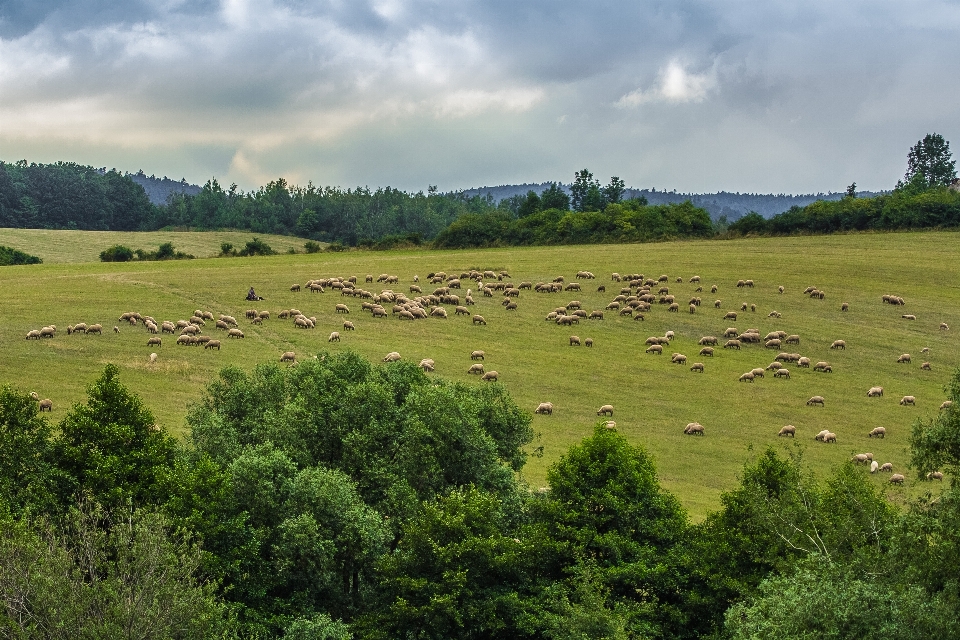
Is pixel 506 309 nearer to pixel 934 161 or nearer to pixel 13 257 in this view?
pixel 13 257

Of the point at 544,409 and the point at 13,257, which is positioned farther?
the point at 13,257

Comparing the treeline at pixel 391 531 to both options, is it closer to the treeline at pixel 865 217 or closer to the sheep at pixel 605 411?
the sheep at pixel 605 411

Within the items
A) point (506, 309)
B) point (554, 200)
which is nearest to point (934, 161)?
point (554, 200)

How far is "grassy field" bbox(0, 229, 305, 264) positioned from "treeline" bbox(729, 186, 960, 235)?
201ft

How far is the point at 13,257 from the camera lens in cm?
10888

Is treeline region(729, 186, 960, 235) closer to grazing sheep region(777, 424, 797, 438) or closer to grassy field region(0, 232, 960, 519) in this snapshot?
grassy field region(0, 232, 960, 519)

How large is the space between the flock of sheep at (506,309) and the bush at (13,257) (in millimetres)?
45774

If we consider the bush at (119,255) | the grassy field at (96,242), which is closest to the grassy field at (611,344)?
the bush at (119,255)

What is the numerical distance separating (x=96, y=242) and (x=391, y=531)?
120145 millimetres

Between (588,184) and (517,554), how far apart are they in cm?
16069

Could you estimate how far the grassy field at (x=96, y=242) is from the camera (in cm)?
12512

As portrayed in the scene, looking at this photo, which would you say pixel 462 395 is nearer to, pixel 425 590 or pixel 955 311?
pixel 425 590

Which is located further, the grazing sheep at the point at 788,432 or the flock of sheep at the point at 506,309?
the flock of sheep at the point at 506,309

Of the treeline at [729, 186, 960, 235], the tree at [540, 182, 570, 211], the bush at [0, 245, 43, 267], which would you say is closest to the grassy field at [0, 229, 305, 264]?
the bush at [0, 245, 43, 267]
